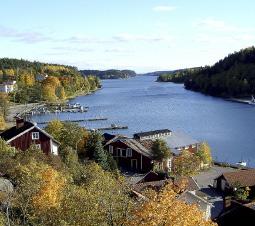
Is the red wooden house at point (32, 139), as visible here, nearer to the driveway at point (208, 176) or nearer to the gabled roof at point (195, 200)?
the driveway at point (208, 176)

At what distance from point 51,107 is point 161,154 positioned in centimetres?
6498

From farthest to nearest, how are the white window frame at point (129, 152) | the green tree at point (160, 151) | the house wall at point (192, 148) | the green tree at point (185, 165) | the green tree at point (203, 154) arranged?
1. the house wall at point (192, 148)
2. the green tree at point (203, 154)
3. the white window frame at point (129, 152)
4. the green tree at point (160, 151)
5. the green tree at point (185, 165)

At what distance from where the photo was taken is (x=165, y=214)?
9.11 m

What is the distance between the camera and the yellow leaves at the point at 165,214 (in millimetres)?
9031

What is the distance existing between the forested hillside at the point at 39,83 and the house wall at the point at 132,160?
Result: 69.2 metres

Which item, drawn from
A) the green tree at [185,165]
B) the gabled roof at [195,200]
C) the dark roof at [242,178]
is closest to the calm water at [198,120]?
the green tree at [185,165]

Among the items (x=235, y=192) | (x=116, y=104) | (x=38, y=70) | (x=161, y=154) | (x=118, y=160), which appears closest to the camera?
(x=235, y=192)

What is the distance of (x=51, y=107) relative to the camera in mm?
95250

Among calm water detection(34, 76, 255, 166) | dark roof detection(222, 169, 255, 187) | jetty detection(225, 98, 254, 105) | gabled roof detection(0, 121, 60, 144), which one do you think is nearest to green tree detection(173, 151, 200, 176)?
dark roof detection(222, 169, 255, 187)

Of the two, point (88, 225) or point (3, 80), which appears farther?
point (3, 80)

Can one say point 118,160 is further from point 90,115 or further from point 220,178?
point 90,115

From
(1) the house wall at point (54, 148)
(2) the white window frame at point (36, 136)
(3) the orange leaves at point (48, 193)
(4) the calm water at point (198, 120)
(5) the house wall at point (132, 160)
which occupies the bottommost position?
(4) the calm water at point (198, 120)

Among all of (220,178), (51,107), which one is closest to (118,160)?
(220,178)

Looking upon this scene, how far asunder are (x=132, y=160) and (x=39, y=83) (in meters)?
89.5
